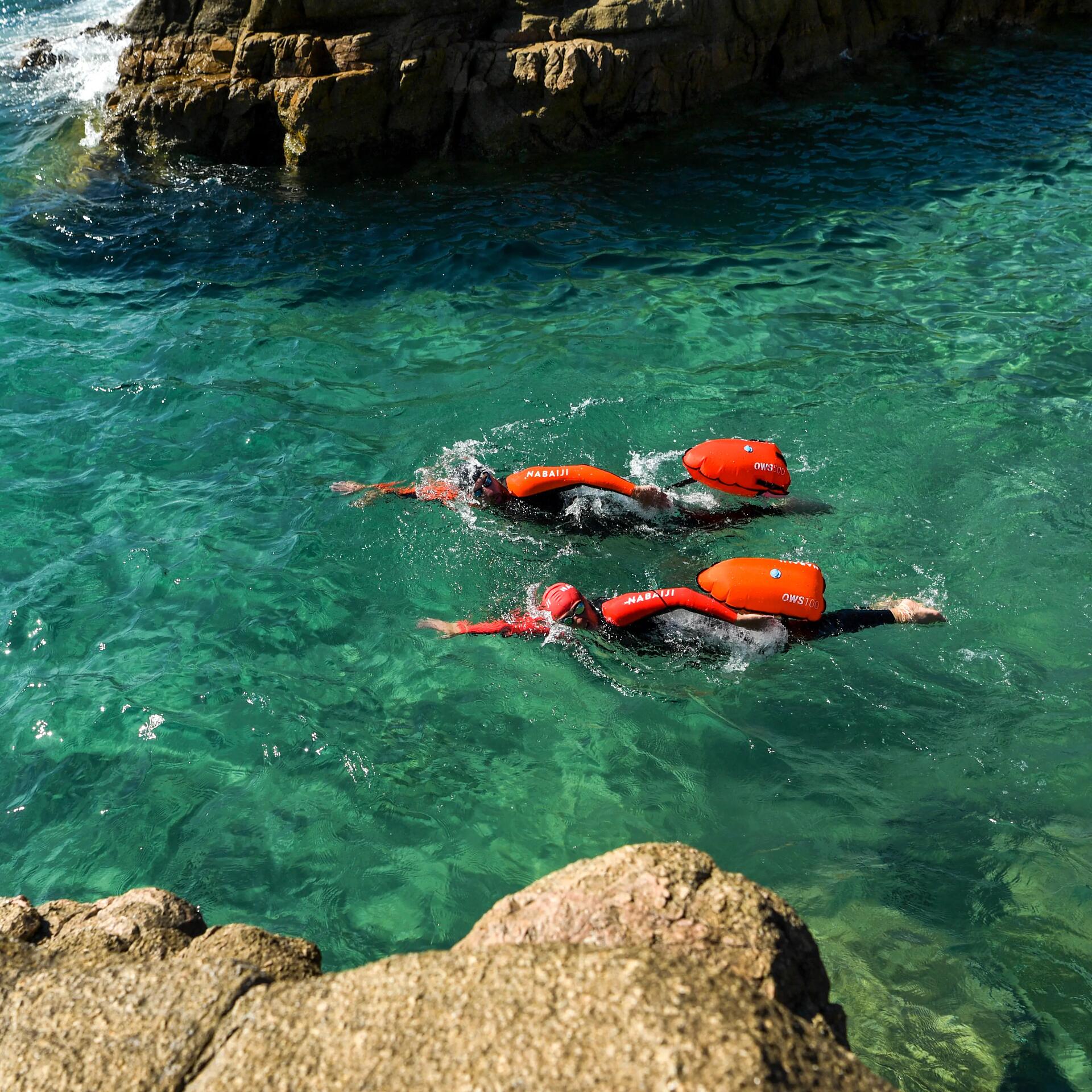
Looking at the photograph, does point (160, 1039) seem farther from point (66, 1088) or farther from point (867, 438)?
point (867, 438)

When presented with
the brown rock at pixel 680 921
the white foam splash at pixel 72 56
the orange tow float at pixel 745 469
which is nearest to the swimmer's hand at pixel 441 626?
the orange tow float at pixel 745 469

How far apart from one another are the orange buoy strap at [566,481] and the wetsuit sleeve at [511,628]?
1197 millimetres

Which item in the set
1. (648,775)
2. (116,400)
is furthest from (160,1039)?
(116,400)

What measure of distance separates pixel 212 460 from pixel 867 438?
5628mm

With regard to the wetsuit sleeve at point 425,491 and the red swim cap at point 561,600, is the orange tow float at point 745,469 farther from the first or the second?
the wetsuit sleeve at point 425,491

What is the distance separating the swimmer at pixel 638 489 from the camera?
264 inches

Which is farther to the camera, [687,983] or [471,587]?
[471,587]

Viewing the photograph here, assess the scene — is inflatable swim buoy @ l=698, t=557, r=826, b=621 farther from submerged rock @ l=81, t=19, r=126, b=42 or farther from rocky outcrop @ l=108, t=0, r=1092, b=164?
submerged rock @ l=81, t=19, r=126, b=42

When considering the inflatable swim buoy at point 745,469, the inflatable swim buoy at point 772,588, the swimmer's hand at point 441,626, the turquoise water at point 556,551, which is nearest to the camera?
the turquoise water at point 556,551

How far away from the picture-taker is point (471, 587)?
22.1 ft

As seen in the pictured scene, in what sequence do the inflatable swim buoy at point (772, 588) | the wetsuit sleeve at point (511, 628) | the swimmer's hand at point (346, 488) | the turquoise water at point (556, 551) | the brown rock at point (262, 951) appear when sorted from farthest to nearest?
the swimmer's hand at point (346, 488)
the wetsuit sleeve at point (511, 628)
the inflatable swim buoy at point (772, 588)
the turquoise water at point (556, 551)
the brown rock at point (262, 951)

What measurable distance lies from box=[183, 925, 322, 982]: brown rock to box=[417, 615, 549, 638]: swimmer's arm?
280cm

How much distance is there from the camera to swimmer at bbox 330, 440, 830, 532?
22.0 ft

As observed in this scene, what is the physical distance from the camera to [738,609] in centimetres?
593
